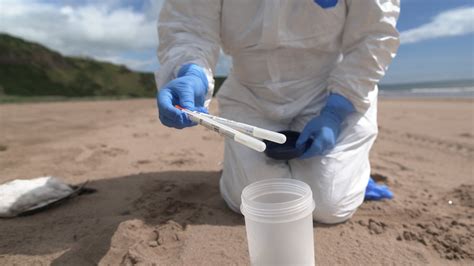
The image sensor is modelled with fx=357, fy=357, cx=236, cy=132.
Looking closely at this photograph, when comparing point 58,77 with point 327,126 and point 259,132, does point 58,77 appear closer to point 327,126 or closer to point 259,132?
point 327,126

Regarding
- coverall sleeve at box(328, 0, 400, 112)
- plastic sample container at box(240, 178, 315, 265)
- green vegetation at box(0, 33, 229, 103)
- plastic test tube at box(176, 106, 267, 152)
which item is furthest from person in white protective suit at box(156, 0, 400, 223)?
green vegetation at box(0, 33, 229, 103)

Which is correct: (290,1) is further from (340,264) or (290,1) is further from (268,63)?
(340,264)

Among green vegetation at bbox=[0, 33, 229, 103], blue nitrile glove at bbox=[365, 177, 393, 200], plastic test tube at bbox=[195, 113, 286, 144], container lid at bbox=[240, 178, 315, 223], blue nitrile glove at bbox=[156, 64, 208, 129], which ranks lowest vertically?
green vegetation at bbox=[0, 33, 229, 103]

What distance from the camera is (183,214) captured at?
61.3 inches

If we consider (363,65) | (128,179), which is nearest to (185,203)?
(128,179)

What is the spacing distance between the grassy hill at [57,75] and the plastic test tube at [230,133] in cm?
1056

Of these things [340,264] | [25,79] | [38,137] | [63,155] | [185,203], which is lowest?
[25,79]

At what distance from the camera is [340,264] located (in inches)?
47.2

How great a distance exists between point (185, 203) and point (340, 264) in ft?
2.53

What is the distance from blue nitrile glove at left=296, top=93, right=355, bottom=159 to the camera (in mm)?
1532

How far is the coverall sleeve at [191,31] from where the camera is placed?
160cm

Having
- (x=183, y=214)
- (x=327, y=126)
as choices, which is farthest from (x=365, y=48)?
(x=183, y=214)

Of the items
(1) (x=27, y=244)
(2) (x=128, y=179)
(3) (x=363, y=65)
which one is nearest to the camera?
(1) (x=27, y=244)

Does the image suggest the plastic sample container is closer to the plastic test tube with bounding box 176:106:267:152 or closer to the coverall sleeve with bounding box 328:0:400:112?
the plastic test tube with bounding box 176:106:267:152
